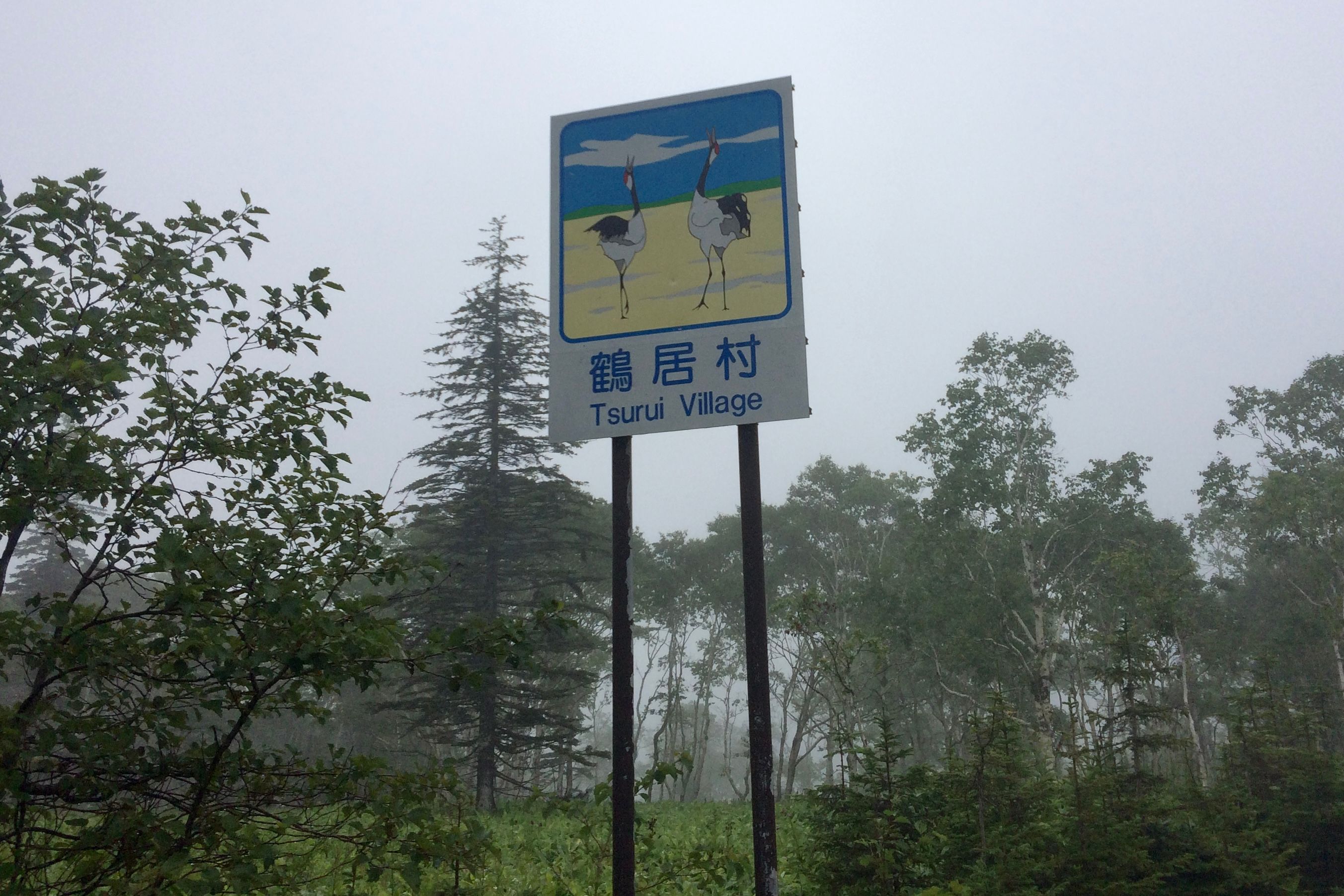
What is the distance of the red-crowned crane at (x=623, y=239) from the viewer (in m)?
5.41

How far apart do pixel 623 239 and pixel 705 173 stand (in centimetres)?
61

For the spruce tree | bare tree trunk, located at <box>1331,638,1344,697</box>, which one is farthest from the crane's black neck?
bare tree trunk, located at <box>1331,638,1344,697</box>

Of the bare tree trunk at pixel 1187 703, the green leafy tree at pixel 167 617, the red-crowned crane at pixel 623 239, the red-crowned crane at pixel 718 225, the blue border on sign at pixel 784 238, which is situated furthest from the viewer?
the bare tree trunk at pixel 1187 703

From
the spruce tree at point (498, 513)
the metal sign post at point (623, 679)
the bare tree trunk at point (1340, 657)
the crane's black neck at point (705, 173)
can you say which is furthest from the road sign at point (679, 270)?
the bare tree trunk at point (1340, 657)

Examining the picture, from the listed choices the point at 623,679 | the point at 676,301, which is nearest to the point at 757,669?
the point at 623,679

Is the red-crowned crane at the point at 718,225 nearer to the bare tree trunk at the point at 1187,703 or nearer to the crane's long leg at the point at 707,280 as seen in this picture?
the crane's long leg at the point at 707,280

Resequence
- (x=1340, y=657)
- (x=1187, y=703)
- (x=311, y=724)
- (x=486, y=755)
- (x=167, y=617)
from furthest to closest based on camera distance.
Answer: (x=1340, y=657) → (x=1187, y=703) → (x=486, y=755) → (x=311, y=724) → (x=167, y=617)

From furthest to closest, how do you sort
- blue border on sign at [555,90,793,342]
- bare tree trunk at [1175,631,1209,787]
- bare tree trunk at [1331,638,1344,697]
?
1. bare tree trunk at [1331,638,1344,697]
2. bare tree trunk at [1175,631,1209,787]
3. blue border on sign at [555,90,793,342]

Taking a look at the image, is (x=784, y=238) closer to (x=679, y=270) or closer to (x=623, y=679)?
(x=679, y=270)

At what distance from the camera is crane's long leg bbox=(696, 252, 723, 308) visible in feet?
17.2

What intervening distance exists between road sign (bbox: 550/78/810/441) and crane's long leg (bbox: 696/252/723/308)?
1cm

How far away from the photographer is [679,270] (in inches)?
209

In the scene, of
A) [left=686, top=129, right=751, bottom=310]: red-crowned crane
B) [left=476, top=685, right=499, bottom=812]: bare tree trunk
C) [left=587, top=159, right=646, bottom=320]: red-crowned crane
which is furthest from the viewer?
[left=476, top=685, right=499, bottom=812]: bare tree trunk

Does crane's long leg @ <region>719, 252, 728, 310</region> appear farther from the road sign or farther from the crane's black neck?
the crane's black neck
